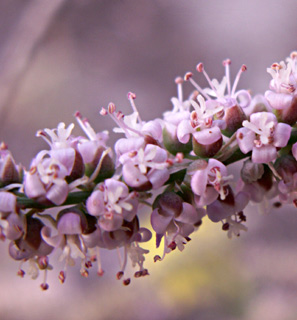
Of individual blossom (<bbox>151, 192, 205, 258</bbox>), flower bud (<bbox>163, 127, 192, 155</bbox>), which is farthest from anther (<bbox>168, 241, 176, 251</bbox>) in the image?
flower bud (<bbox>163, 127, 192, 155</bbox>)

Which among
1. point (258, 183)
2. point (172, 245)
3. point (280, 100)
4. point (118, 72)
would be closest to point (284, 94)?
point (280, 100)

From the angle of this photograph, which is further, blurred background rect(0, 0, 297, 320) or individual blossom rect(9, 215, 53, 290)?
blurred background rect(0, 0, 297, 320)

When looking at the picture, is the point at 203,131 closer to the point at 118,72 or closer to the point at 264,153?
the point at 264,153

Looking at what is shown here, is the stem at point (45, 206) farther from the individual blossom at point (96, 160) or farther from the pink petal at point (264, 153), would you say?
the pink petal at point (264, 153)

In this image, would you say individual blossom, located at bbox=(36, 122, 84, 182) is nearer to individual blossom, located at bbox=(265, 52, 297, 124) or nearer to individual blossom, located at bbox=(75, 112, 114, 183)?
individual blossom, located at bbox=(75, 112, 114, 183)

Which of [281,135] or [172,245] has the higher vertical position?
[281,135]

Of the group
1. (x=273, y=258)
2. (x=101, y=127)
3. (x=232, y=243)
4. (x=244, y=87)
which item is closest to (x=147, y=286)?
(x=232, y=243)

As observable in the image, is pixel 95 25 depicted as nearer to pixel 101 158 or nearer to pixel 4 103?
pixel 4 103

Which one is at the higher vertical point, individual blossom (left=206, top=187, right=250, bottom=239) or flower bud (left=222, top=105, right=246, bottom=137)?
flower bud (left=222, top=105, right=246, bottom=137)

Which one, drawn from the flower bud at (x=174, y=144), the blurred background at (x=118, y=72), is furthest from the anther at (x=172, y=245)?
the blurred background at (x=118, y=72)
